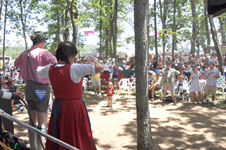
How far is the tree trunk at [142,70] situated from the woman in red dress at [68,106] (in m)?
1.45

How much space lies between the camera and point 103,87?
44.8 ft

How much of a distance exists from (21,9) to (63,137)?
1718 centimetres

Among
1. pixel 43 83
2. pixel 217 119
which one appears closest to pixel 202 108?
pixel 217 119

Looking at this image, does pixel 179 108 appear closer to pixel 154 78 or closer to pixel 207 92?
pixel 207 92

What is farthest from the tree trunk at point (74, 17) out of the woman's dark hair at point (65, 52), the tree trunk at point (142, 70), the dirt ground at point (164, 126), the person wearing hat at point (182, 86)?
the woman's dark hair at point (65, 52)

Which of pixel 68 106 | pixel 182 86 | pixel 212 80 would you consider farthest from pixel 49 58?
pixel 182 86

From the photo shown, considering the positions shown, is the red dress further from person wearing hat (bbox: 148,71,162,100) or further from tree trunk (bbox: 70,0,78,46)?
tree trunk (bbox: 70,0,78,46)

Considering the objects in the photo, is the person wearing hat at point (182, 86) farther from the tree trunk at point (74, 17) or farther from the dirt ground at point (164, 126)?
the tree trunk at point (74, 17)

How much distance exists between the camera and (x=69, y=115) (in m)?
2.30

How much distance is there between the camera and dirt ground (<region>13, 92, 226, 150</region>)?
185 inches

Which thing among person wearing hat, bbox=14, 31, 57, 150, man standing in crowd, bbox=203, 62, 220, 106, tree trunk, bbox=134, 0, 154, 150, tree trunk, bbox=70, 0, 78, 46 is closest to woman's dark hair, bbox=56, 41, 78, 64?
person wearing hat, bbox=14, 31, 57, 150

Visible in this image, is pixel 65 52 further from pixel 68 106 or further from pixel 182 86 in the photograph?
pixel 182 86

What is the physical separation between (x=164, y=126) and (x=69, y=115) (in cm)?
434

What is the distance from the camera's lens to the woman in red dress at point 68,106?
2.24 m
